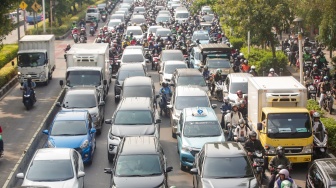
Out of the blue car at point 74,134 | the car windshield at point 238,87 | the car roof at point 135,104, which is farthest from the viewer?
the car windshield at point 238,87

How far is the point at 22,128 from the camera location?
27.7 m

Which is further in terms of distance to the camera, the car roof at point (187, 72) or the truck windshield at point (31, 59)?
the truck windshield at point (31, 59)

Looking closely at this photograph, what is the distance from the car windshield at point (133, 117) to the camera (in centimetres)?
2303

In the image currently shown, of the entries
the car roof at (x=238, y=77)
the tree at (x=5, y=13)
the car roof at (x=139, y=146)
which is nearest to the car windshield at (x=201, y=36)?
the tree at (x=5, y=13)

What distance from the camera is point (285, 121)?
20953mm

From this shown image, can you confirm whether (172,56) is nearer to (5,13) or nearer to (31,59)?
(31,59)

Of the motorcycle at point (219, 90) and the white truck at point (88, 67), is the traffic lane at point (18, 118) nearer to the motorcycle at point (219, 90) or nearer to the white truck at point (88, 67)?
the white truck at point (88, 67)

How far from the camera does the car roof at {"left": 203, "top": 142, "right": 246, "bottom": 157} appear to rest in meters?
17.8

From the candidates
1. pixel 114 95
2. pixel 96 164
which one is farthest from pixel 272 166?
pixel 114 95

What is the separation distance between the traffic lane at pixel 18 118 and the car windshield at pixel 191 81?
605 cm

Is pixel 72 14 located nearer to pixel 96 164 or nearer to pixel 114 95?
pixel 114 95

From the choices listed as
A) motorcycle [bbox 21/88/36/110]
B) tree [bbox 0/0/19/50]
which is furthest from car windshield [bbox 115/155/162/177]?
tree [bbox 0/0/19/50]

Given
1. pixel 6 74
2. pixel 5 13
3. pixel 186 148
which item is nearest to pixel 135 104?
pixel 186 148

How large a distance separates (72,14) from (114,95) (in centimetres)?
4662
